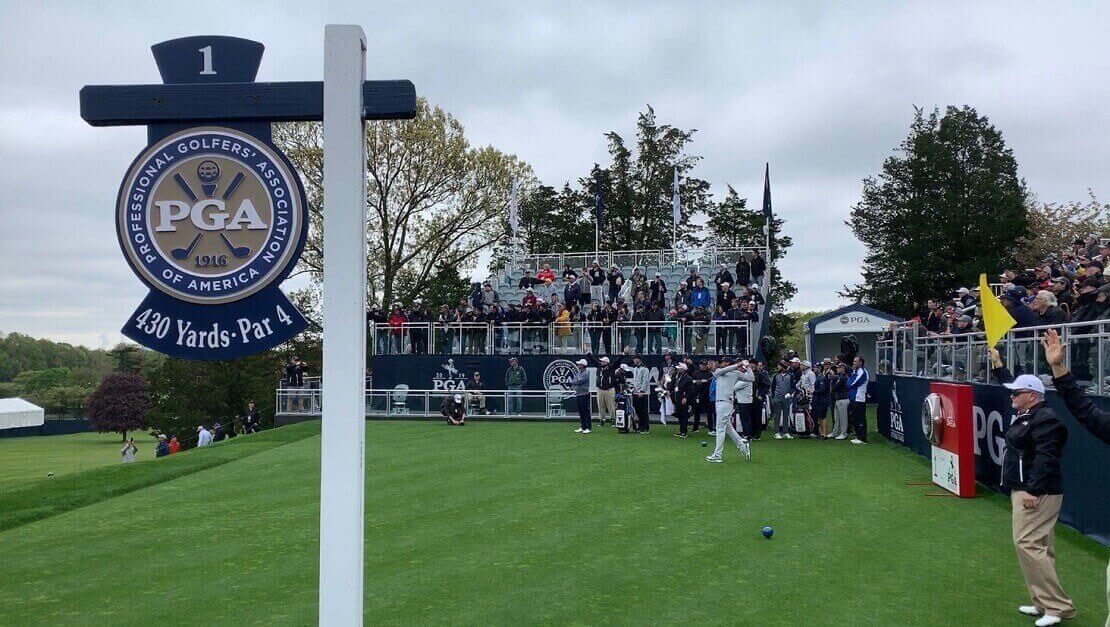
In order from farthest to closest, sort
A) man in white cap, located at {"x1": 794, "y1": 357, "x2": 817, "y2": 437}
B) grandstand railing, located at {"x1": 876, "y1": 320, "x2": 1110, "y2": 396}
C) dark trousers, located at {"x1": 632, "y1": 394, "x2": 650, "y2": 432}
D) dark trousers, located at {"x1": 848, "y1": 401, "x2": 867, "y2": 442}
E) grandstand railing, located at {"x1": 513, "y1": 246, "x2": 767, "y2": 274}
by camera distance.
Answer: grandstand railing, located at {"x1": 513, "y1": 246, "x2": 767, "y2": 274} < dark trousers, located at {"x1": 632, "y1": 394, "x2": 650, "y2": 432} < man in white cap, located at {"x1": 794, "y1": 357, "x2": 817, "y2": 437} < dark trousers, located at {"x1": 848, "y1": 401, "x2": 867, "y2": 442} < grandstand railing, located at {"x1": 876, "y1": 320, "x2": 1110, "y2": 396}

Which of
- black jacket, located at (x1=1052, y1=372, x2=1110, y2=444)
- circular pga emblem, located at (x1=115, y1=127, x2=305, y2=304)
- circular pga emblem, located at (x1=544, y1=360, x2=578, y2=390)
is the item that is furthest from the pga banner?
circular pga emblem, located at (x1=544, y1=360, x2=578, y2=390)

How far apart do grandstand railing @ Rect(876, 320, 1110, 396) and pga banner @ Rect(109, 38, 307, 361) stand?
792 cm

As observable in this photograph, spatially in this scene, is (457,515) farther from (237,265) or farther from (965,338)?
→ (965,338)

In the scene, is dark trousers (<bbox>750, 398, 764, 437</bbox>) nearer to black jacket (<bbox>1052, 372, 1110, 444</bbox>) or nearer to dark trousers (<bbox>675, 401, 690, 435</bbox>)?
dark trousers (<bbox>675, 401, 690, 435</bbox>)

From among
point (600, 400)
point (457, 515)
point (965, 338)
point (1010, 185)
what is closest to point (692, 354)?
point (600, 400)

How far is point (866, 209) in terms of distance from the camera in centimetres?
6550

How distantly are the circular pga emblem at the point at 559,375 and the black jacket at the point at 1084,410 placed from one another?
22.9 m

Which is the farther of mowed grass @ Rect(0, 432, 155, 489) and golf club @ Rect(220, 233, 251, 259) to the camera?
mowed grass @ Rect(0, 432, 155, 489)

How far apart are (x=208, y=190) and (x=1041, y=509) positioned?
271 inches

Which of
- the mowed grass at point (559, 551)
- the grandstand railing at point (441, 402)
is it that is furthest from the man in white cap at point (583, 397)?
the mowed grass at point (559, 551)

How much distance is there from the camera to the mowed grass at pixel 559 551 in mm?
7699

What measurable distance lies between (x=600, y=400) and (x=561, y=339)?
478cm

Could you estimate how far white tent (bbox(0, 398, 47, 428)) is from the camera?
59.4 m

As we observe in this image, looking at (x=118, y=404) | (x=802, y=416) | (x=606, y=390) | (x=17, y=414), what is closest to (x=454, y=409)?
(x=606, y=390)
